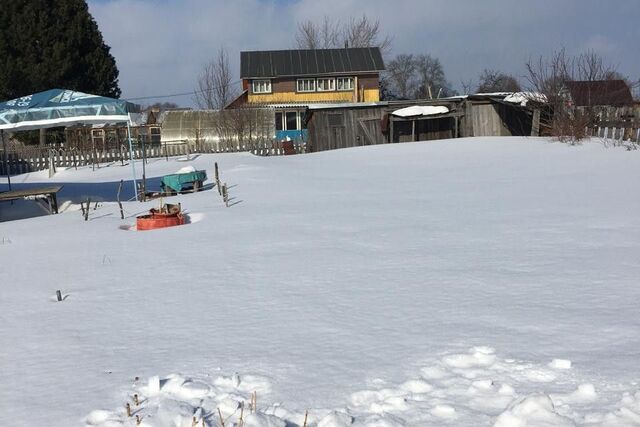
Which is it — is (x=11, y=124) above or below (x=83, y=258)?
above

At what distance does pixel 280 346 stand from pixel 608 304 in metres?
3.03

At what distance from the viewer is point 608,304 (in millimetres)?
5371

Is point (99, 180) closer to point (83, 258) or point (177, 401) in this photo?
point (83, 258)

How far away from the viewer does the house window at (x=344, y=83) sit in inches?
1807

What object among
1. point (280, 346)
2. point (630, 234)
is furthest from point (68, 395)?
point (630, 234)

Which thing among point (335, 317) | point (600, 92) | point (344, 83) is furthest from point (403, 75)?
point (335, 317)

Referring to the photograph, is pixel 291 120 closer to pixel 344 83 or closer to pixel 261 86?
pixel 261 86

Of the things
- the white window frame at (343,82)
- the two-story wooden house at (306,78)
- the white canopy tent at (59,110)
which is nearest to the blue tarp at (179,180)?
the white canopy tent at (59,110)

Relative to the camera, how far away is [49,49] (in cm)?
3709

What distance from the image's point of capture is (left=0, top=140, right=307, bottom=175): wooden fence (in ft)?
95.9

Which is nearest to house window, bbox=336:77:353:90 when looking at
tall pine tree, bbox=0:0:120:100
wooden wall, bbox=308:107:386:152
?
wooden wall, bbox=308:107:386:152

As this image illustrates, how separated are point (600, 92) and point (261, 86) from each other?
2686cm

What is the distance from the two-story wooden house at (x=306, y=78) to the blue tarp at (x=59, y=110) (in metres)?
30.8

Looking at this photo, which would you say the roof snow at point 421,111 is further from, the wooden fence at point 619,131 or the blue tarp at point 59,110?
the blue tarp at point 59,110
